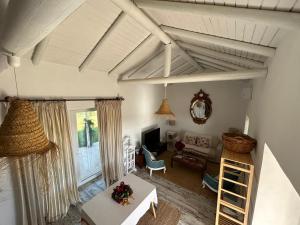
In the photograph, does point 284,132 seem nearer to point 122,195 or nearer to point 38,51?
point 122,195

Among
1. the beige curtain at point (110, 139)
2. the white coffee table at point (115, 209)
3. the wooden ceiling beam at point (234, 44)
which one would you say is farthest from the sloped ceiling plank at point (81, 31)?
the white coffee table at point (115, 209)

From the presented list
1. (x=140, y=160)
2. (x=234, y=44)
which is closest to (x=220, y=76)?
(x=234, y=44)

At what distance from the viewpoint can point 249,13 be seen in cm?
122

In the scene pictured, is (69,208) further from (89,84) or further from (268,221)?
(268,221)

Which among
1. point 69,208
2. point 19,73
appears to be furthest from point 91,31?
point 69,208

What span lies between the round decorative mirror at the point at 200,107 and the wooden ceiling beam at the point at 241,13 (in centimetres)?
468

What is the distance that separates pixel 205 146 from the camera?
226 inches

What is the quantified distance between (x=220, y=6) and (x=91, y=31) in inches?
72.8

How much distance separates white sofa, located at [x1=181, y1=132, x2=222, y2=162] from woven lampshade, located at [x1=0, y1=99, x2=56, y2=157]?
17.3ft

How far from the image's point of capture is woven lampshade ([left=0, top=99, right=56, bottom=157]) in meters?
1.01

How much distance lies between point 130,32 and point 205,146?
485 cm

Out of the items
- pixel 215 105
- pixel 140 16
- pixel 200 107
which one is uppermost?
pixel 140 16

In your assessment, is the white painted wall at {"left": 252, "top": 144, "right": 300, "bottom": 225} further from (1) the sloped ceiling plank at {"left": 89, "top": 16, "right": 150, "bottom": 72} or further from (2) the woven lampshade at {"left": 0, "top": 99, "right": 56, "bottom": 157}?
(1) the sloped ceiling plank at {"left": 89, "top": 16, "right": 150, "bottom": 72}

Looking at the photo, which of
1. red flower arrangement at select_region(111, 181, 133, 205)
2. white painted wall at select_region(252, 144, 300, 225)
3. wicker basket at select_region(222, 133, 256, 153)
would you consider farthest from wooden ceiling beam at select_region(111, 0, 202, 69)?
red flower arrangement at select_region(111, 181, 133, 205)
